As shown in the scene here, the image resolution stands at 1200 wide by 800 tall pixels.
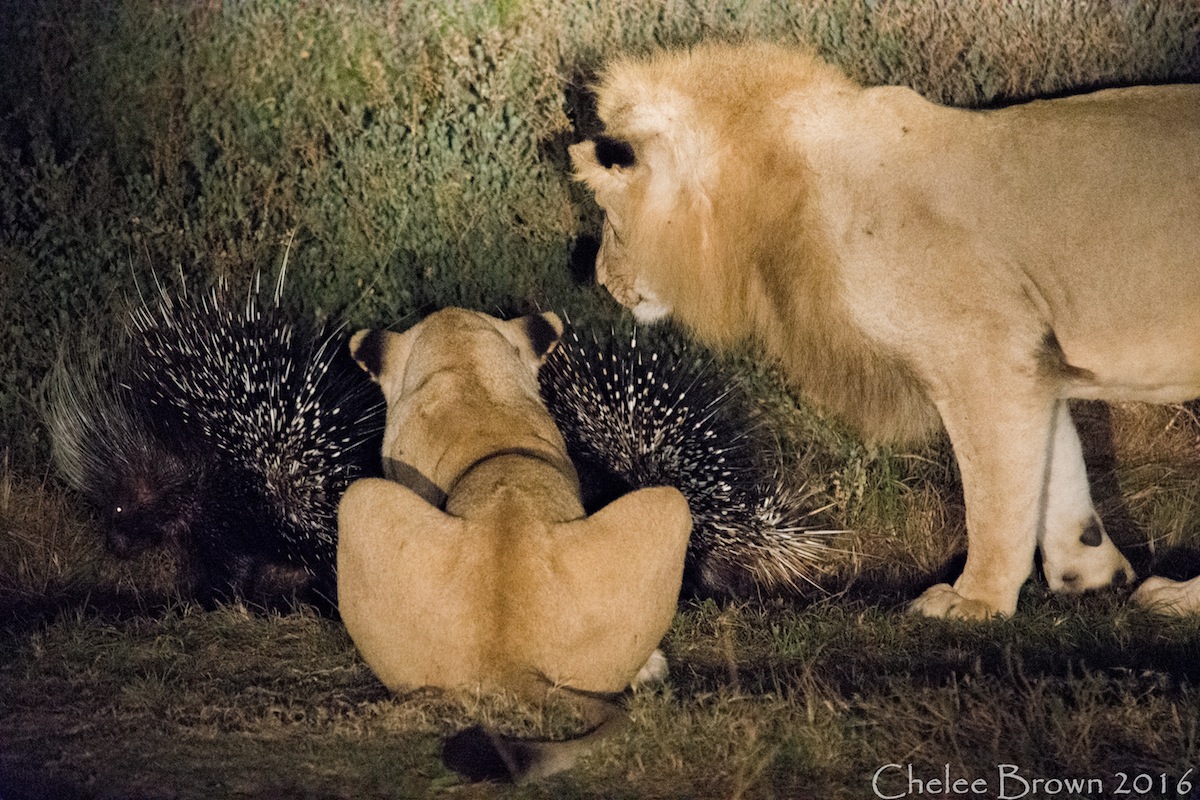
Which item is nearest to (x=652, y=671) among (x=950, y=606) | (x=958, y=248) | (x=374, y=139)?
(x=950, y=606)

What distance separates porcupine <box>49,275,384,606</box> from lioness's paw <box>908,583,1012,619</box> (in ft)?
9.02

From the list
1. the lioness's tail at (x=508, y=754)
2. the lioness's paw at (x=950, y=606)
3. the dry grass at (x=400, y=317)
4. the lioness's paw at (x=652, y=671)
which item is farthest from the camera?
the lioness's paw at (x=950, y=606)

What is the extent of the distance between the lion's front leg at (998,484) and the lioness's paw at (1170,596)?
714 millimetres

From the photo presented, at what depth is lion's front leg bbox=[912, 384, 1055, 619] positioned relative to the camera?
18.4ft

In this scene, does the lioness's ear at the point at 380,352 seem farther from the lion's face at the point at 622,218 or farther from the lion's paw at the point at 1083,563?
the lion's paw at the point at 1083,563

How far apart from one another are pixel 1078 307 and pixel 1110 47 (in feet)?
10.5

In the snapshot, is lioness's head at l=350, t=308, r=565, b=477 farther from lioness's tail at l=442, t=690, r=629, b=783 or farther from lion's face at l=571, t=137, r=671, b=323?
lioness's tail at l=442, t=690, r=629, b=783

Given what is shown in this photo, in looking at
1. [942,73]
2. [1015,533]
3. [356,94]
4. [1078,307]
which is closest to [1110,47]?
[942,73]

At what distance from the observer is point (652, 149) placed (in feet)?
20.9

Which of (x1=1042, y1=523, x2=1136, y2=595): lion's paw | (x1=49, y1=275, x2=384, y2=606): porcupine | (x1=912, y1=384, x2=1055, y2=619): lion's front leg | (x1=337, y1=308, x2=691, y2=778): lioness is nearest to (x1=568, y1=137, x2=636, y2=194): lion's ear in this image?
(x1=49, y1=275, x2=384, y2=606): porcupine

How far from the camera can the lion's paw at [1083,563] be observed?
6.43 metres

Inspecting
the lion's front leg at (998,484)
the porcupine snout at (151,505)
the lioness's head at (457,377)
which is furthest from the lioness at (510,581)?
the porcupine snout at (151,505)

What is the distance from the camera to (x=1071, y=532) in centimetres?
641

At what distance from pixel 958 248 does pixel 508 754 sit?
285 cm
